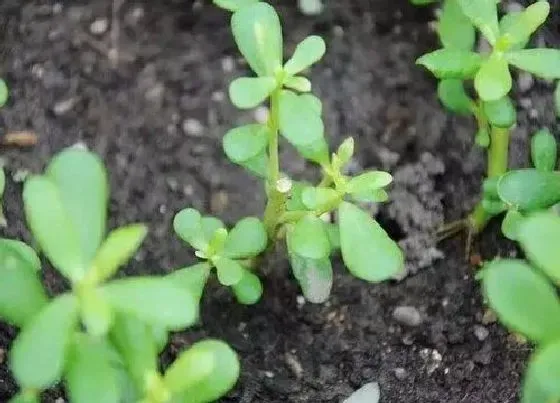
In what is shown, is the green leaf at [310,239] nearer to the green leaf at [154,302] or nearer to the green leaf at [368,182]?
the green leaf at [368,182]

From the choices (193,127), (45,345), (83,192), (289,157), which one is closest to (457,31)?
(289,157)

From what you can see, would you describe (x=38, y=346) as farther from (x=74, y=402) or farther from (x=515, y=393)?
(x=515, y=393)

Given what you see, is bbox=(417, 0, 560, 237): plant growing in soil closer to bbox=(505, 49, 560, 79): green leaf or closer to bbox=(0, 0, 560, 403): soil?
bbox=(505, 49, 560, 79): green leaf

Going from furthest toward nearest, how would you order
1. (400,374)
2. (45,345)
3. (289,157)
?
(289,157) < (400,374) < (45,345)

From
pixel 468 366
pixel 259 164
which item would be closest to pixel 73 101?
pixel 259 164

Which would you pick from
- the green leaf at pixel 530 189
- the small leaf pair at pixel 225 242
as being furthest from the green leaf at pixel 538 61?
the small leaf pair at pixel 225 242

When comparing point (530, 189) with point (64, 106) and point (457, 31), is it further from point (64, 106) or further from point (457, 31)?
point (64, 106)

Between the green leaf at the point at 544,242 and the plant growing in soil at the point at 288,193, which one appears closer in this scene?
the green leaf at the point at 544,242
